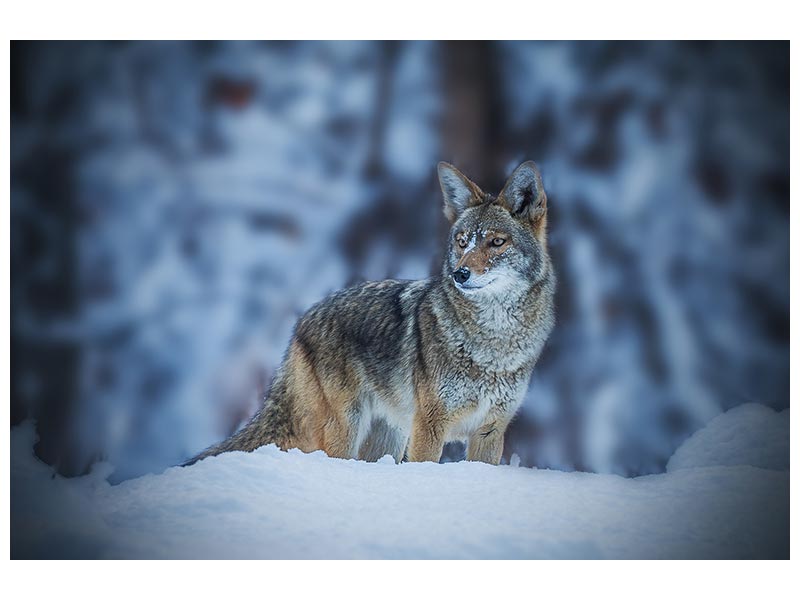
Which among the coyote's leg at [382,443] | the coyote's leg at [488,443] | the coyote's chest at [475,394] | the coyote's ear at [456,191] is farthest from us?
the coyote's leg at [382,443]

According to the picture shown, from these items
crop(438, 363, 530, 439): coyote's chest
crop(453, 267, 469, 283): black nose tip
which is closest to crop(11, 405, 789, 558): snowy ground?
crop(438, 363, 530, 439): coyote's chest

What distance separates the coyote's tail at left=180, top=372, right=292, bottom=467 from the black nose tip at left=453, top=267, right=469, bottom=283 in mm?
1400

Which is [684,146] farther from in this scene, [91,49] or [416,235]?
[91,49]

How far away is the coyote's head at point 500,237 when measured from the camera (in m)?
4.49

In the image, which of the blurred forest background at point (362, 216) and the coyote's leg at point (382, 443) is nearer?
the blurred forest background at point (362, 216)

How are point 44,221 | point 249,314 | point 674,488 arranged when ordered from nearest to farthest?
1. point 674,488
2. point 44,221
3. point 249,314

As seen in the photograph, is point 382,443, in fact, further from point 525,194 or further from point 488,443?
point 525,194

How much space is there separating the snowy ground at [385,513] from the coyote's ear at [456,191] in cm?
149

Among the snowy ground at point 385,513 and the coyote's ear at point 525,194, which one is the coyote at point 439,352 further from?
the snowy ground at point 385,513

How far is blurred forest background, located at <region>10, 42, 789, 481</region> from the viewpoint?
4.61 metres

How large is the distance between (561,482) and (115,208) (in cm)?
293

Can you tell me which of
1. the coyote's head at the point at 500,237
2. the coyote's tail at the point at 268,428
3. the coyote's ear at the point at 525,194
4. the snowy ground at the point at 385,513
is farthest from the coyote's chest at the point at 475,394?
the coyote's tail at the point at 268,428

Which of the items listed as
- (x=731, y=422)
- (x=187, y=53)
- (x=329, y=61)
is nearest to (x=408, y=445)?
(x=731, y=422)

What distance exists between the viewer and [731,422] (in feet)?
15.7
